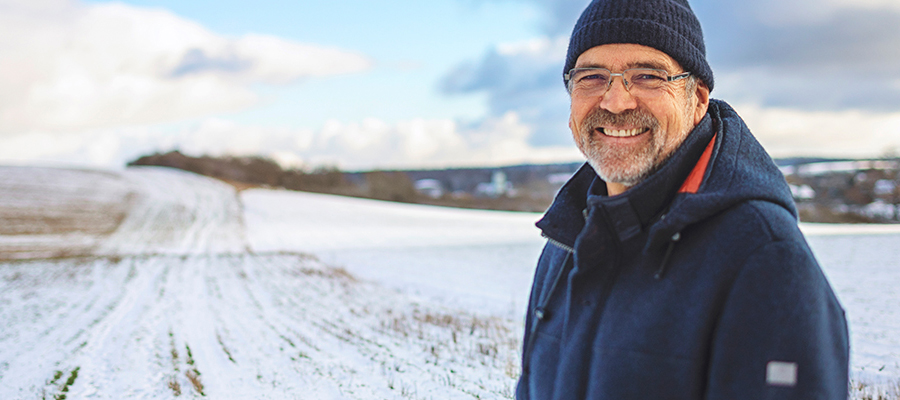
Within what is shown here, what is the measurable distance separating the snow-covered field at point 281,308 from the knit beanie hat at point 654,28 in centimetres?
375

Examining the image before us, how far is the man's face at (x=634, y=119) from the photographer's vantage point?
1.85 m

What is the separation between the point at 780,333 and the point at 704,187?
0.44 m

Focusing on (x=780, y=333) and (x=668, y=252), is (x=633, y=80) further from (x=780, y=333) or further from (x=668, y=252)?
(x=780, y=333)

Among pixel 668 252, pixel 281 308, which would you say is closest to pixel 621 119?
pixel 668 252

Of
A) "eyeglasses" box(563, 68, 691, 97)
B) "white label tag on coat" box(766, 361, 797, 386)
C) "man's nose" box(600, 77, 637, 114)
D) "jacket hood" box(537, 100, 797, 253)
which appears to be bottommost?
"white label tag on coat" box(766, 361, 797, 386)

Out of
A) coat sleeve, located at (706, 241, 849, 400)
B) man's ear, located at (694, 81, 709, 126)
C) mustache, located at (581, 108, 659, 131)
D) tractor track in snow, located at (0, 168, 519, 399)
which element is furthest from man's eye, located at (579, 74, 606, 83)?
tractor track in snow, located at (0, 168, 519, 399)

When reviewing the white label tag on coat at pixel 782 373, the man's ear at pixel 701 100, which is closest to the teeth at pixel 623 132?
the man's ear at pixel 701 100

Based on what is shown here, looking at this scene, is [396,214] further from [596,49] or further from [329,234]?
[596,49]

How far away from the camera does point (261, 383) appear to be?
17.9 feet

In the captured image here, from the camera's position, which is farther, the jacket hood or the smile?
the smile

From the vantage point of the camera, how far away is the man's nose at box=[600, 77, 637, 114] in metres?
1.87

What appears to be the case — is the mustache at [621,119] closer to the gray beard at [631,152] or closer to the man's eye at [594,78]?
the gray beard at [631,152]

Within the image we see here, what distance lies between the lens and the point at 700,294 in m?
1.47

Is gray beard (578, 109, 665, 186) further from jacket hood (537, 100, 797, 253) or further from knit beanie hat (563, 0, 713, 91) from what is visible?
knit beanie hat (563, 0, 713, 91)
